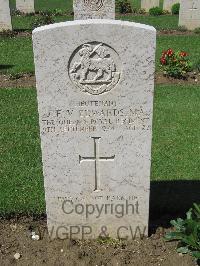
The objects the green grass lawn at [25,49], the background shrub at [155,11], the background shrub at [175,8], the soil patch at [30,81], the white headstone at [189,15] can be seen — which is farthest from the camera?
the background shrub at [175,8]

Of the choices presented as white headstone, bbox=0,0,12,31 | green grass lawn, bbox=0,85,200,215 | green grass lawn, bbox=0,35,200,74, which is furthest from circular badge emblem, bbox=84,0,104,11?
white headstone, bbox=0,0,12,31

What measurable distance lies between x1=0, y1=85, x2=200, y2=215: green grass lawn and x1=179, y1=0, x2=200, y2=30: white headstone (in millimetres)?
7524

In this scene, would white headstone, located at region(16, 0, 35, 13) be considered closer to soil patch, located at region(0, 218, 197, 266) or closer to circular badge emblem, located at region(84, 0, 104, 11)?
circular badge emblem, located at region(84, 0, 104, 11)

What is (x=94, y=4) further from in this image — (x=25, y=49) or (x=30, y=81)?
(x=30, y=81)

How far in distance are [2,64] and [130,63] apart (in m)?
8.94

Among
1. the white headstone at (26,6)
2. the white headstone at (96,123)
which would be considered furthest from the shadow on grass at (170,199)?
the white headstone at (26,6)

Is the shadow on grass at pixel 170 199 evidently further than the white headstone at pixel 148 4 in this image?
No

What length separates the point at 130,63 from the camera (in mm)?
3883

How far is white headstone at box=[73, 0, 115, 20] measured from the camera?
12.9 m

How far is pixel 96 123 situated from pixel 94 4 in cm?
964

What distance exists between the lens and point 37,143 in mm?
7277

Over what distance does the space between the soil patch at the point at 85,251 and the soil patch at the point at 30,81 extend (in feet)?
19.8

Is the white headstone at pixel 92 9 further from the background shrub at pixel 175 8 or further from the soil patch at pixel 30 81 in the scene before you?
the background shrub at pixel 175 8

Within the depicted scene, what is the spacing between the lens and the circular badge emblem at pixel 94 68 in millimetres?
3858
